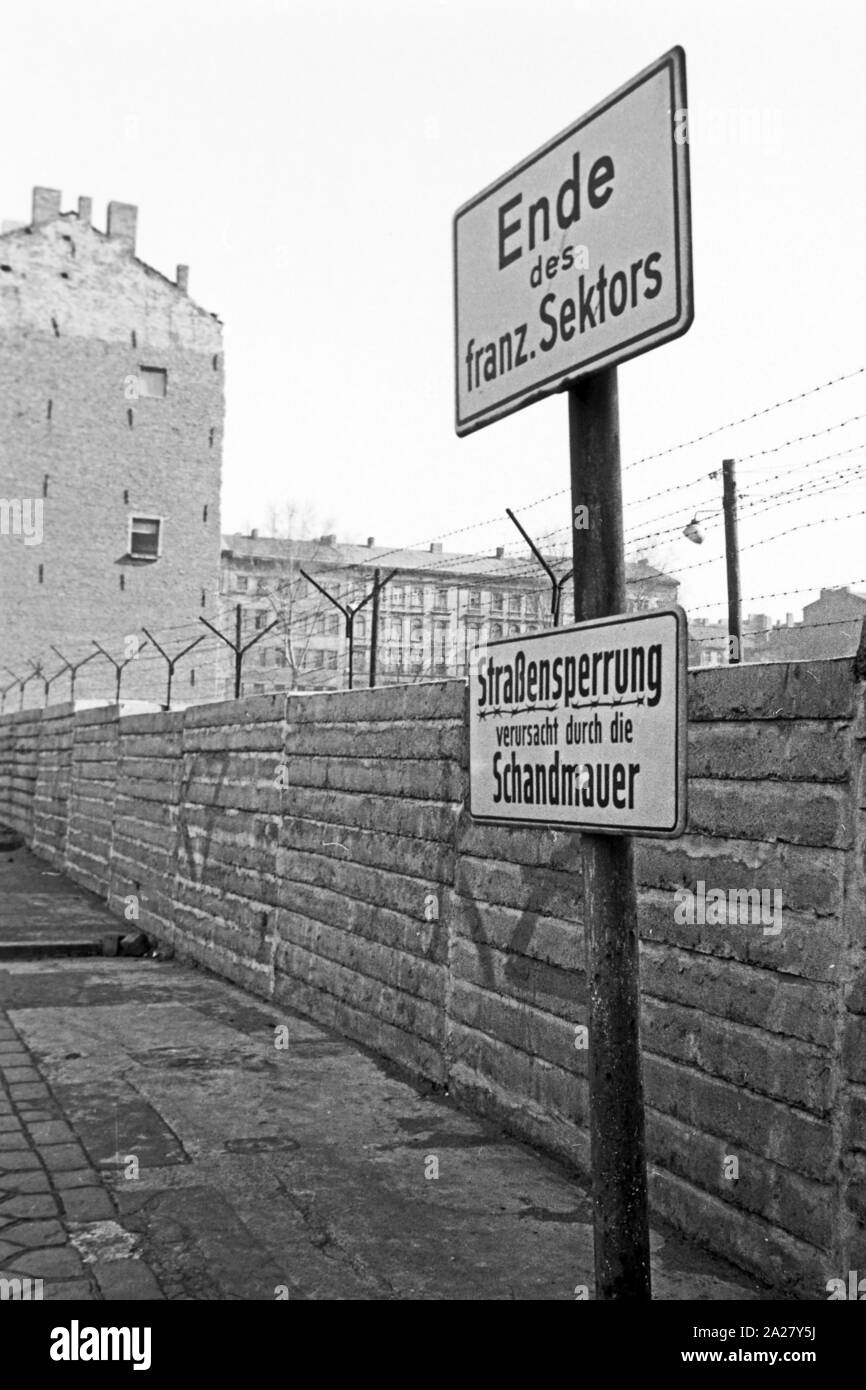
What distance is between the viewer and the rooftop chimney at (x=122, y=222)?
37125 millimetres

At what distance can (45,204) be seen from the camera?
119ft

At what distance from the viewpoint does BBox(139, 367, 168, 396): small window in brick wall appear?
124ft

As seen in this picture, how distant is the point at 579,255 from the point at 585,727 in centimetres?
97

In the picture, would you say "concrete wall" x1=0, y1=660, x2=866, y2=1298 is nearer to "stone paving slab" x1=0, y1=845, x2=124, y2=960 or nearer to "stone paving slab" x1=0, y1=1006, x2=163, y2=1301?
"stone paving slab" x1=0, y1=845, x2=124, y2=960

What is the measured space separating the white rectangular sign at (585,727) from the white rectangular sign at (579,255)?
0.55 m

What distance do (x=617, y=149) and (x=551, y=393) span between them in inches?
19.5

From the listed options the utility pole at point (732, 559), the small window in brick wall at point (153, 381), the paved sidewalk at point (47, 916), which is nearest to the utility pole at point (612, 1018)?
the utility pole at point (732, 559)

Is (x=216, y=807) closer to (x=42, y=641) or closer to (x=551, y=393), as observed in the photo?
(x=551, y=393)

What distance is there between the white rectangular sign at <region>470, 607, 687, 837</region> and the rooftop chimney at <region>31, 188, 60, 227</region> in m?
37.6

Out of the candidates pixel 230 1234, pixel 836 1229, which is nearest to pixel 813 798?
pixel 836 1229

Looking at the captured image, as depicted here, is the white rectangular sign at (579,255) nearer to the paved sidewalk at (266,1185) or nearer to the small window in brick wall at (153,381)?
the paved sidewalk at (266,1185)

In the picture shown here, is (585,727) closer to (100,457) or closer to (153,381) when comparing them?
(100,457)

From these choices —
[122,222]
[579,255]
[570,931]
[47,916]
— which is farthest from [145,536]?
[579,255]

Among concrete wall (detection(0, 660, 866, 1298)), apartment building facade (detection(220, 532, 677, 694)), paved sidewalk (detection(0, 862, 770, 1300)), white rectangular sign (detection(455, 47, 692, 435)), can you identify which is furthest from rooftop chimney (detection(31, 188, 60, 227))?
white rectangular sign (detection(455, 47, 692, 435))
